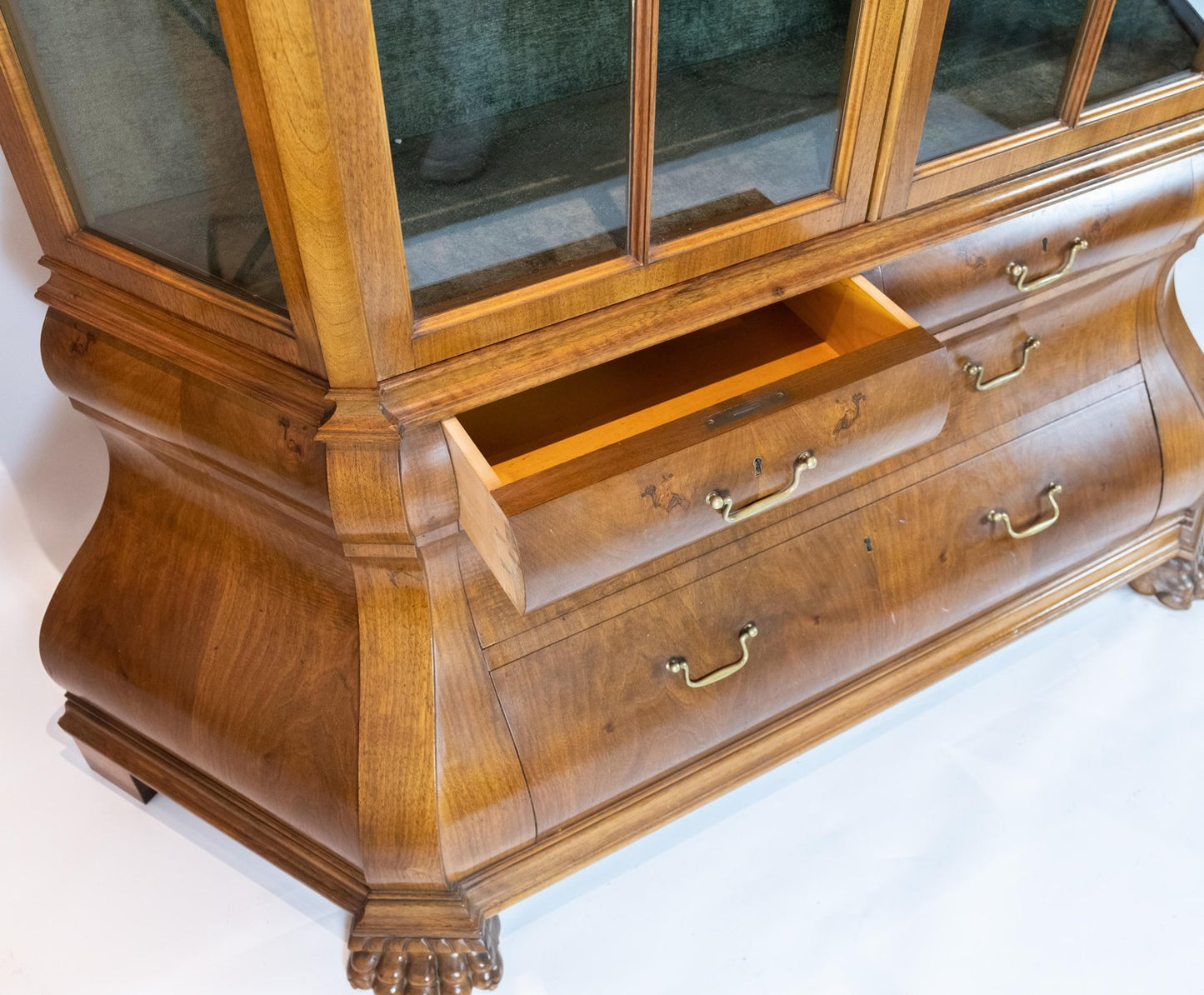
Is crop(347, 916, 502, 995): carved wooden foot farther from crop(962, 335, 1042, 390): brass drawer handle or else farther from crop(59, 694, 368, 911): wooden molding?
crop(962, 335, 1042, 390): brass drawer handle

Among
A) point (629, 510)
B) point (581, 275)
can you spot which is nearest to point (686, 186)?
point (581, 275)

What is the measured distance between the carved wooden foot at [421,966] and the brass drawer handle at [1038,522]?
57cm

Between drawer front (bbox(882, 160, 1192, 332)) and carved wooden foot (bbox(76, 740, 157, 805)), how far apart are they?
79 cm

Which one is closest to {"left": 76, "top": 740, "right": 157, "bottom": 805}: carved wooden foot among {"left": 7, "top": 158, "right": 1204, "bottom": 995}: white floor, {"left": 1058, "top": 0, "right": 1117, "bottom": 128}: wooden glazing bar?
{"left": 7, "top": 158, "right": 1204, "bottom": 995}: white floor

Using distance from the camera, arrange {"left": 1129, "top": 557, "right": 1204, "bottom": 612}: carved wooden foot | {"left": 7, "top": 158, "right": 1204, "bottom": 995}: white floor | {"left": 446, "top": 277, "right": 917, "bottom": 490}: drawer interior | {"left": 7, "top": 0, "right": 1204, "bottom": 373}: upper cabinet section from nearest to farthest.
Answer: {"left": 7, "top": 0, "right": 1204, "bottom": 373}: upper cabinet section < {"left": 446, "top": 277, "right": 917, "bottom": 490}: drawer interior < {"left": 7, "top": 158, "right": 1204, "bottom": 995}: white floor < {"left": 1129, "top": 557, "right": 1204, "bottom": 612}: carved wooden foot

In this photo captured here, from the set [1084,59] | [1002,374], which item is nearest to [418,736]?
[1002,374]

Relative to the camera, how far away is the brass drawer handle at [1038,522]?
1057mm

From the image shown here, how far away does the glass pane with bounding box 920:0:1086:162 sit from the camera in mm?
824

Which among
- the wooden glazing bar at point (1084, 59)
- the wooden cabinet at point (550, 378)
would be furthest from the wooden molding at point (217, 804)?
the wooden glazing bar at point (1084, 59)

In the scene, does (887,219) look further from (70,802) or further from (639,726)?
(70,802)

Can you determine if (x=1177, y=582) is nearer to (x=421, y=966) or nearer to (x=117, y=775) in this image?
(x=421, y=966)

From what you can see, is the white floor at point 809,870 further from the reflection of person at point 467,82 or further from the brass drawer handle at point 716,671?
the reflection of person at point 467,82

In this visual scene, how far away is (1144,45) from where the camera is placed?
3.02 feet

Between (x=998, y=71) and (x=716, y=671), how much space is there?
499 mm
